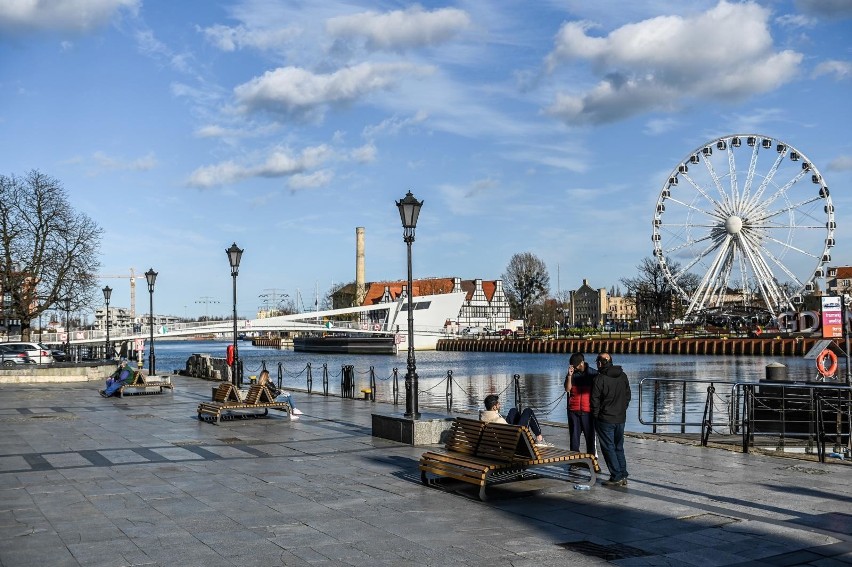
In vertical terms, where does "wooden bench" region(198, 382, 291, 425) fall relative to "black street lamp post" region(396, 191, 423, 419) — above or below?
below

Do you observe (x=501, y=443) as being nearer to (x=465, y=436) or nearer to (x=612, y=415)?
(x=465, y=436)

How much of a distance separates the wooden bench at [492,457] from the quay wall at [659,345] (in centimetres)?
5455

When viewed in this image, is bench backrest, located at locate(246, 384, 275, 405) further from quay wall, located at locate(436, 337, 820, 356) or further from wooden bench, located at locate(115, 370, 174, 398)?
quay wall, located at locate(436, 337, 820, 356)

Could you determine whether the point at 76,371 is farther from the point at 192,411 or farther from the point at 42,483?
the point at 42,483

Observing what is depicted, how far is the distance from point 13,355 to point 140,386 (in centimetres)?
2163

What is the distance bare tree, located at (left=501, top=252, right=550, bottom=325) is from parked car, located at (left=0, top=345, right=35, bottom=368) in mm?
93401

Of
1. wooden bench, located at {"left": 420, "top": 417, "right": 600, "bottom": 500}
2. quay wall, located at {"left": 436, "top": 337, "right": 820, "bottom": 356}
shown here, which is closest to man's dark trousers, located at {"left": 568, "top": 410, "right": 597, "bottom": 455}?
wooden bench, located at {"left": 420, "top": 417, "right": 600, "bottom": 500}

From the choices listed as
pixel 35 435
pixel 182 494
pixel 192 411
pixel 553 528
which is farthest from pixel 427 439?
pixel 192 411

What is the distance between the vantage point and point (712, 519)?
369 inches

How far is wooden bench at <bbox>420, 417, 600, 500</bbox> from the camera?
422 inches

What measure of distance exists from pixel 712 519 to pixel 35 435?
45.3 feet

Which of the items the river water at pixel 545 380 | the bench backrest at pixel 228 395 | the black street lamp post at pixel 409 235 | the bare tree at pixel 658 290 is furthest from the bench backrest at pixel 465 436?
the bare tree at pixel 658 290

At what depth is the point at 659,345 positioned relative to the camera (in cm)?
9075

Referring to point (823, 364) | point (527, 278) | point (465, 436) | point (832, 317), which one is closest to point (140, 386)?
point (465, 436)
